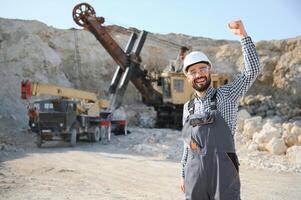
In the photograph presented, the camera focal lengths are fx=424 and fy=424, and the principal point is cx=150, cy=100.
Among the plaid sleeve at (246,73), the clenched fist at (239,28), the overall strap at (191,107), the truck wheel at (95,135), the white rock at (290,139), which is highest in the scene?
→ the clenched fist at (239,28)

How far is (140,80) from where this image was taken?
25094 mm

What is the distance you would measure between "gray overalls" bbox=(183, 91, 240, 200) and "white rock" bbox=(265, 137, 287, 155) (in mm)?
10235

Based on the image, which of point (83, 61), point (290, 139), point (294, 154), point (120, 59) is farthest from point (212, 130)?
point (83, 61)

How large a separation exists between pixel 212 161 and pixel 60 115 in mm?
14124

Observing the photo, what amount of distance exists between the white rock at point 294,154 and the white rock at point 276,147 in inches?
15.8

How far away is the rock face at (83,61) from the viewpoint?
91.1ft

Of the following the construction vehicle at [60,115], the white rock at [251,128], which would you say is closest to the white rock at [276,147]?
the white rock at [251,128]

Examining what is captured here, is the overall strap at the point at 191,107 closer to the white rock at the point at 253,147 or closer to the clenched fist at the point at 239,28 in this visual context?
the clenched fist at the point at 239,28

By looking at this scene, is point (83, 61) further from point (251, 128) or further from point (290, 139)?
point (290, 139)

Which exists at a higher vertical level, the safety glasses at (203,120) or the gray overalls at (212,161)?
the safety glasses at (203,120)

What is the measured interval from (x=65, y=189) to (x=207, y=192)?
5516mm

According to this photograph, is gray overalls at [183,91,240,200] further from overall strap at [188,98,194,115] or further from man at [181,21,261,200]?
overall strap at [188,98,194,115]

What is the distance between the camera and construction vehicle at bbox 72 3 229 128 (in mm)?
22969

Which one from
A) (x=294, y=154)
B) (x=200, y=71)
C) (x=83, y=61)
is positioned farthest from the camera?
(x=83, y=61)
